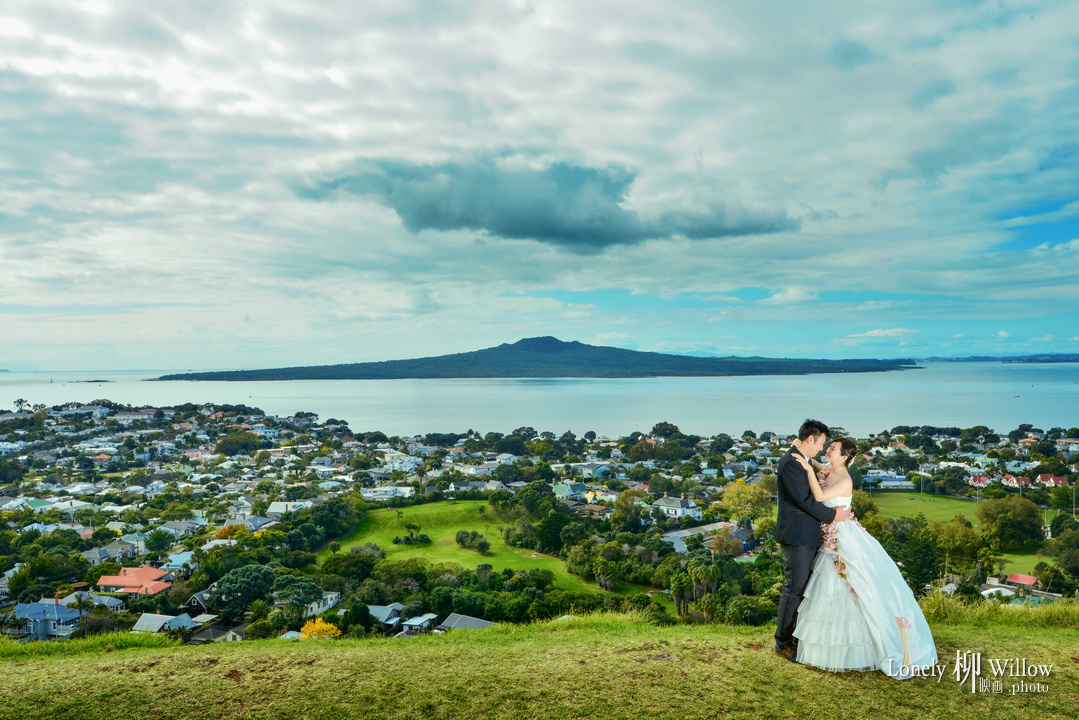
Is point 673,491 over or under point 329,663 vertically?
under

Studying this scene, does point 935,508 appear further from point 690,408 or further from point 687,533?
point 690,408

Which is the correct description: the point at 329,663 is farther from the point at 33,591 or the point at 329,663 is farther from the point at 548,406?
the point at 548,406

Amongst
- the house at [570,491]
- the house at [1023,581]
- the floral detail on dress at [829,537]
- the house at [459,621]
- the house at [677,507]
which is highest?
the floral detail on dress at [829,537]

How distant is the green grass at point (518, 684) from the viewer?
10.5 feet

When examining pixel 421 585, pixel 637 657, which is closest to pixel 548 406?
pixel 421 585

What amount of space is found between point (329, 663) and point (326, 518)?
22003 millimetres

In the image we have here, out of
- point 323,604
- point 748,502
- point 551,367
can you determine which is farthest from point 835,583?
point 551,367

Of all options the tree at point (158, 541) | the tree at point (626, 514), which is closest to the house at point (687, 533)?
the tree at point (626, 514)

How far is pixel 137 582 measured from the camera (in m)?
16.8

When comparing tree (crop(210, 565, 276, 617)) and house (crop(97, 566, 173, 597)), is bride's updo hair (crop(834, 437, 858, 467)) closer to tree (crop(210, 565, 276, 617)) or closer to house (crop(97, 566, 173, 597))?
tree (crop(210, 565, 276, 617))

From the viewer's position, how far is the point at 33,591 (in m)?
16.1

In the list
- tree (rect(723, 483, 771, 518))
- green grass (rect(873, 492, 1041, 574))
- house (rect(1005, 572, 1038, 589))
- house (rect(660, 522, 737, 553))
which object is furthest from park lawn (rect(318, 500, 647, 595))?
green grass (rect(873, 492, 1041, 574))

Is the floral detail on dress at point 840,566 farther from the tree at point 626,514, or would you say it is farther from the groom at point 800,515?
the tree at point 626,514

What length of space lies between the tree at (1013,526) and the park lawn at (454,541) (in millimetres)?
13742
